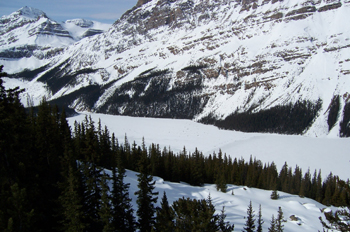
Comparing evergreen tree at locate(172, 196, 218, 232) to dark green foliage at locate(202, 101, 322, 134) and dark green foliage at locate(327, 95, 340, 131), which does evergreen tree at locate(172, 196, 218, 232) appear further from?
dark green foliage at locate(327, 95, 340, 131)

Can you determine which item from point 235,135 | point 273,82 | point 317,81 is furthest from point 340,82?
point 235,135

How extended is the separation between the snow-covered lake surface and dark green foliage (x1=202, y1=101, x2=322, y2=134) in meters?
26.0

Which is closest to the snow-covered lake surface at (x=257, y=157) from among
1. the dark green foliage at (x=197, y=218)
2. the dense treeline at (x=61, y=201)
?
the dense treeline at (x=61, y=201)

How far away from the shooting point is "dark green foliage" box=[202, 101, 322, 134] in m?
162

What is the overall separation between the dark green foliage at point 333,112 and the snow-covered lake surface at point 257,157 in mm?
26448

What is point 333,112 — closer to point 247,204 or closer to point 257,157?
point 257,157

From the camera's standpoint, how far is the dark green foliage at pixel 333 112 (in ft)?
500

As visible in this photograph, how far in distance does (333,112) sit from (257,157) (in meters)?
88.8

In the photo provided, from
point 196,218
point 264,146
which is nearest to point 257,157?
point 264,146

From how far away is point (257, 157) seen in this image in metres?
106

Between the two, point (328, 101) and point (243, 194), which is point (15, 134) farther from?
point (328, 101)

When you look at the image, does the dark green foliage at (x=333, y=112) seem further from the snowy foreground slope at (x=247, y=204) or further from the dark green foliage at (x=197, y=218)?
the dark green foliage at (x=197, y=218)

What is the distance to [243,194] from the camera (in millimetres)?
53031

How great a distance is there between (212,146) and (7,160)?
363ft
